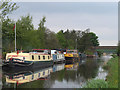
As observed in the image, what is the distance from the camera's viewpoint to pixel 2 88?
14.1m

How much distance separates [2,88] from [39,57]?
16.7 metres

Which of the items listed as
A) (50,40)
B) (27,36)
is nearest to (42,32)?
(50,40)

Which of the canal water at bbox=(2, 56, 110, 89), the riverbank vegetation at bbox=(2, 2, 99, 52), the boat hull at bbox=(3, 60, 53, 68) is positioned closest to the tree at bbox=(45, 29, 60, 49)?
the riverbank vegetation at bbox=(2, 2, 99, 52)

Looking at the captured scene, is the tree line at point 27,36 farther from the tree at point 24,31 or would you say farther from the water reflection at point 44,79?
the water reflection at point 44,79

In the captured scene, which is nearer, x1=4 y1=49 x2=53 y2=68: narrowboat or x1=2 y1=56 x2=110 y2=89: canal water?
x1=2 y1=56 x2=110 y2=89: canal water

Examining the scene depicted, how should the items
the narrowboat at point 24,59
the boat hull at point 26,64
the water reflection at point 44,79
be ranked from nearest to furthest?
the water reflection at point 44,79 < the boat hull at point 26,64 < the narrowboat at point 24,59

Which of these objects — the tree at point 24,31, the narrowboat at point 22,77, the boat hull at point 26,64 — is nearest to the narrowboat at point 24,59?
the boat hull at point 26,64

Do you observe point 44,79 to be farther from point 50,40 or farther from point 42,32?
point 50,40

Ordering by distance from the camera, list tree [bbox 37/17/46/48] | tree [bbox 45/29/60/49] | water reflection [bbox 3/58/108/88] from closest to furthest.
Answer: water reflection [bbox 3/58/108/88]
tree [bbox 37/17/46/48]
tree [bbox 45/29/60/49]

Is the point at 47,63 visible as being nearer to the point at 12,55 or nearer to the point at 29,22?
the point at 12,55

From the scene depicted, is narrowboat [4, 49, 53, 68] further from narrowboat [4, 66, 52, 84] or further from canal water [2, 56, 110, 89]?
narrowboat [4, 66, 52, 84]

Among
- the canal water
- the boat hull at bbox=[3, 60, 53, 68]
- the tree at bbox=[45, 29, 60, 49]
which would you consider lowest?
the canal water

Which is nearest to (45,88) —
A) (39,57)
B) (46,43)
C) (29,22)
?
(39,57)

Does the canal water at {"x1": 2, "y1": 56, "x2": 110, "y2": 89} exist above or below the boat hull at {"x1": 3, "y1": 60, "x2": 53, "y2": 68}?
below
